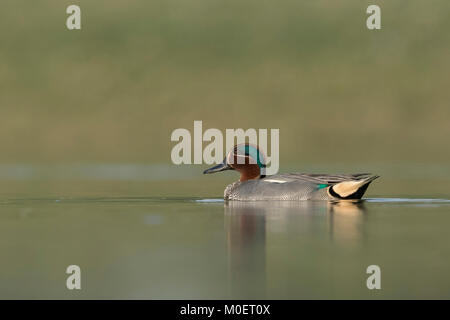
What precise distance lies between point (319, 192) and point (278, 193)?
704mm

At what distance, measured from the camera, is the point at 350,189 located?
573 inches

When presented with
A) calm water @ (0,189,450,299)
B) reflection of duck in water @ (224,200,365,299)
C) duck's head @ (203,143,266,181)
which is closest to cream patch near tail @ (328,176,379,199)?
reflection of duck in water @ (224,200,365,299)

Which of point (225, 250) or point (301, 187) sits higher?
point (301, 187)

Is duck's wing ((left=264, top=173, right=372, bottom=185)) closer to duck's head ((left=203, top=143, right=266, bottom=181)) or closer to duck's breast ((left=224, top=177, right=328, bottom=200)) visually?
duck's breast ((left=224, top=177, right=328, bottom=200))

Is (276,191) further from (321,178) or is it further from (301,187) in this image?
(321,178)

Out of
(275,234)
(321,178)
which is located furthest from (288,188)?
(275,234)

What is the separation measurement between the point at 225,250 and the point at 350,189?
228 inches

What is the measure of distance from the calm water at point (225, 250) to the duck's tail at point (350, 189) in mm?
569

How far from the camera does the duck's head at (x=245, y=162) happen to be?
15.5 m

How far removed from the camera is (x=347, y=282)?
7.65 meters

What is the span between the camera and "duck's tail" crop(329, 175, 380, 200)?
14383 mm
